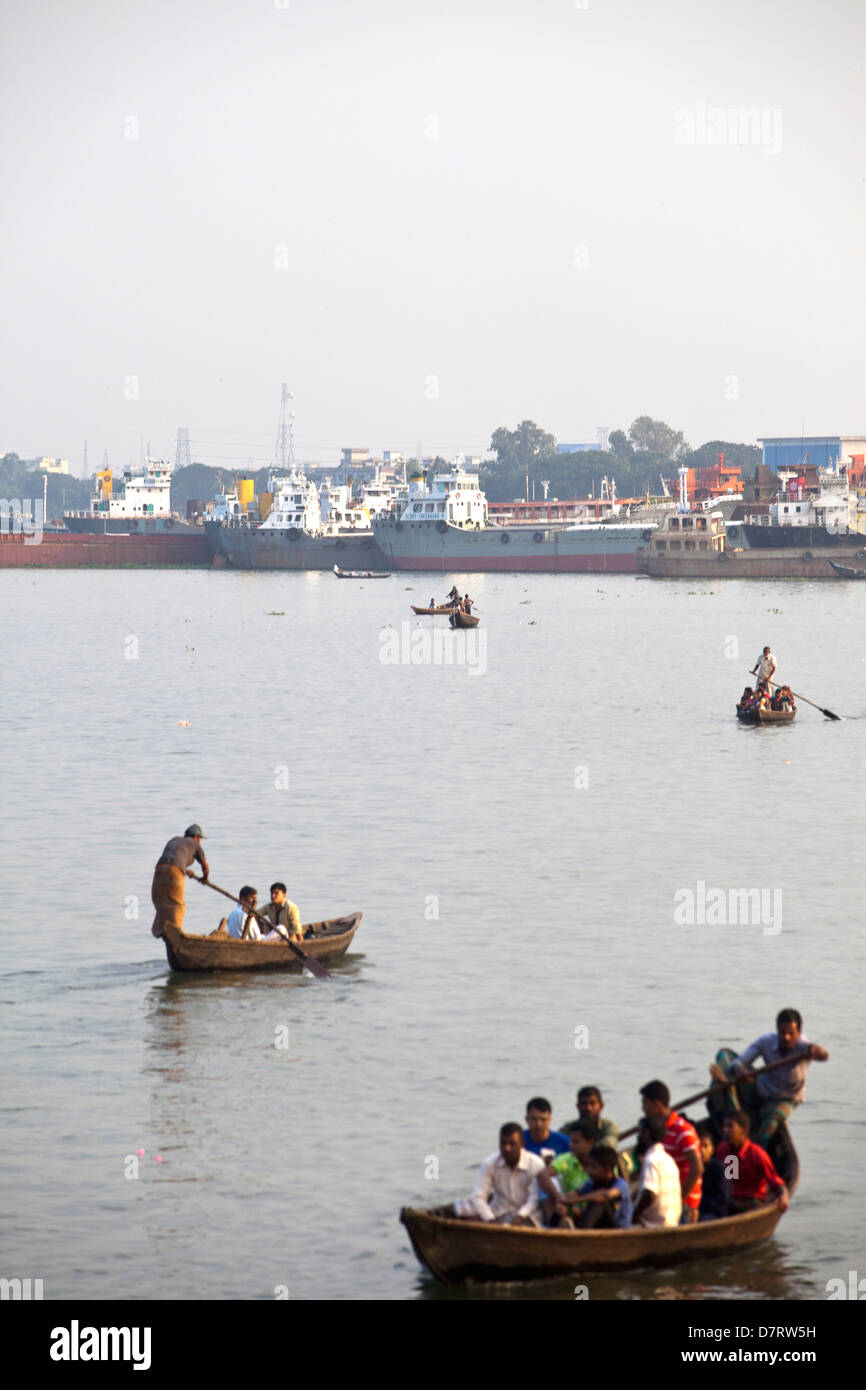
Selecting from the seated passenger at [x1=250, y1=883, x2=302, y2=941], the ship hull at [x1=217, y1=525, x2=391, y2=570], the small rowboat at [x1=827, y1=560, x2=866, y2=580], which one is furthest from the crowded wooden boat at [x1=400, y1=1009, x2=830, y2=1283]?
the ship hull at [x1=217, y1=525, x2=391, y2=570]

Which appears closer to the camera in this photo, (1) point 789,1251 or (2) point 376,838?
(1) point 789,1251

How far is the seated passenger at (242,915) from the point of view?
62.1ft

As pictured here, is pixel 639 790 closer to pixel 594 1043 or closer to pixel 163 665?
pixel 594 1043

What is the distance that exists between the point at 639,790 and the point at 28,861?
465 inches

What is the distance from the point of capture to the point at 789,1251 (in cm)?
1276

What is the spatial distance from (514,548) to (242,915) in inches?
4960

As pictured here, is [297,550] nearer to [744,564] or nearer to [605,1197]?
[744,564]

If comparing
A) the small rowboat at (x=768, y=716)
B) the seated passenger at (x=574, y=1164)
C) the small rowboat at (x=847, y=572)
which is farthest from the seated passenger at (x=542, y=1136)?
the small rowboat at (x=847, y=572)

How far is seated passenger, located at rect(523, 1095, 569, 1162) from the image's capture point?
12.1 m

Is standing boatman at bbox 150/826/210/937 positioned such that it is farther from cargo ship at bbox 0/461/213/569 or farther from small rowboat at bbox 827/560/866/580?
cargo ship at bbox 0/461/213/569

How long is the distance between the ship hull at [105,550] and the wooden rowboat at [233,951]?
14603 cm

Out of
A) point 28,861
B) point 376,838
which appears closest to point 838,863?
point 376,838

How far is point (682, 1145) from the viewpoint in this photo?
12.2 meters

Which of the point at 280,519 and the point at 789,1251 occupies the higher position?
the point at 280,519
